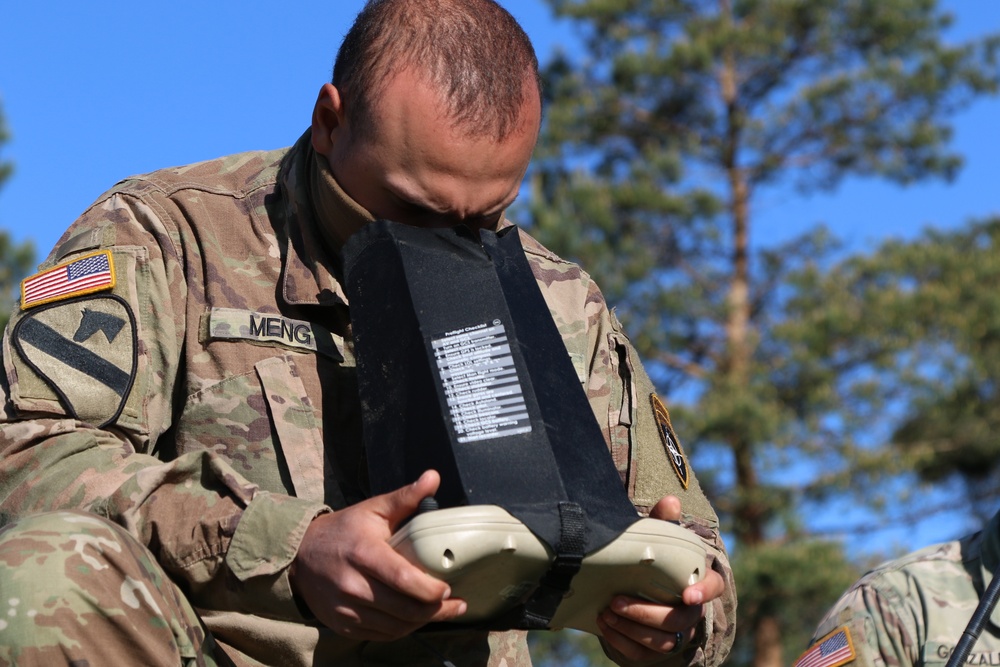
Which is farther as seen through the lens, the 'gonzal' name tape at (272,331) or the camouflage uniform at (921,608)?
the camouflage uniform at (921,608)

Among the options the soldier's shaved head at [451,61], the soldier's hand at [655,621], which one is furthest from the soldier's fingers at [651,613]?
the soldier's shaved head at [451,61]

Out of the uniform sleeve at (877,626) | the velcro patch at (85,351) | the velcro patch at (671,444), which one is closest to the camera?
the velcro patch at (85,351)

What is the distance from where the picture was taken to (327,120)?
2902 mm

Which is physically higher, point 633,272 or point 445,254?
point 633,272

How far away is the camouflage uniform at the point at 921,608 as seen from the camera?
189 inches

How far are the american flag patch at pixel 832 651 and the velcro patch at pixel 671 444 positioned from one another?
188 centimetres

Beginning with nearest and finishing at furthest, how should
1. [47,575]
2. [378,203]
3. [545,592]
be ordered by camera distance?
[47,575] → [545,592] → [378,203]

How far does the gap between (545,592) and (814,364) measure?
13.0 metres

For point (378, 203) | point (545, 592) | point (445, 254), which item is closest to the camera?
point (545, 592)

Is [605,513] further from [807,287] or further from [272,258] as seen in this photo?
[807,287]

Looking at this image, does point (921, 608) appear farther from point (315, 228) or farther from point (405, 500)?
point (405, 500)

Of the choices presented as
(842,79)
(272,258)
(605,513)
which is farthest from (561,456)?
(842,79)

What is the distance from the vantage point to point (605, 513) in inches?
87.5

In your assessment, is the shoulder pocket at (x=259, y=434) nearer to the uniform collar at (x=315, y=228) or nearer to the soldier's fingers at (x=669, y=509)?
the uniform collar at (x=315, y=228)
